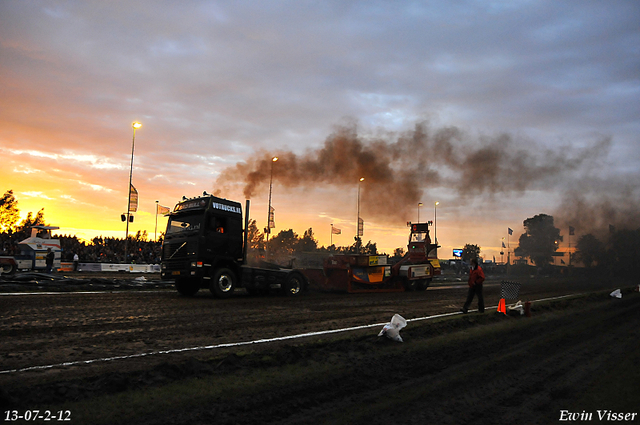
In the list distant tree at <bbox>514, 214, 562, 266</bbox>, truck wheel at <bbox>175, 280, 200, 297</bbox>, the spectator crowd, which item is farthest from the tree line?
distant tree at <bbox>514, 214, 562, 266</bbox>

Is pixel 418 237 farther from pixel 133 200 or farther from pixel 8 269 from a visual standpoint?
pixel 133 200

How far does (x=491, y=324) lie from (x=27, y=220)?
288 ft

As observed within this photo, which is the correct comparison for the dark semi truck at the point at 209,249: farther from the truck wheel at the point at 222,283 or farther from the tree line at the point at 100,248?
the tree line at the point at 100,248

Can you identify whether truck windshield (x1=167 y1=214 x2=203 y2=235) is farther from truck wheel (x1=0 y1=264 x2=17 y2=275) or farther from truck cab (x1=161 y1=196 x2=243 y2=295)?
truck wheel (x1=0 y1=264 x2=17 y2=275)

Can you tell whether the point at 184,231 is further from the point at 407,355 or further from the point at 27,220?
the point at 27,220

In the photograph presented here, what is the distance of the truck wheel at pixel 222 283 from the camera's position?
595 inches

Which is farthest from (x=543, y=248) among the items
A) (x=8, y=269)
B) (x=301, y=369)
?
(x=301, y=369)

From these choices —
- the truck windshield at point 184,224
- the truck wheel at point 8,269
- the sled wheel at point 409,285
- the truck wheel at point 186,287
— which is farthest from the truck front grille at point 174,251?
the sled wheel at point 409,285

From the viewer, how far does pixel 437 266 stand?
26094 millimetres

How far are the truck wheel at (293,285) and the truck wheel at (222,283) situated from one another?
2.41m

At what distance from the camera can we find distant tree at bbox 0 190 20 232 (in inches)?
2601

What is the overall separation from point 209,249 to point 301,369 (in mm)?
9797

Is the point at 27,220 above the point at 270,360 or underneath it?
above

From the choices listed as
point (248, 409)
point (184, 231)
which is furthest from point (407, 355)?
point (184, 231)
